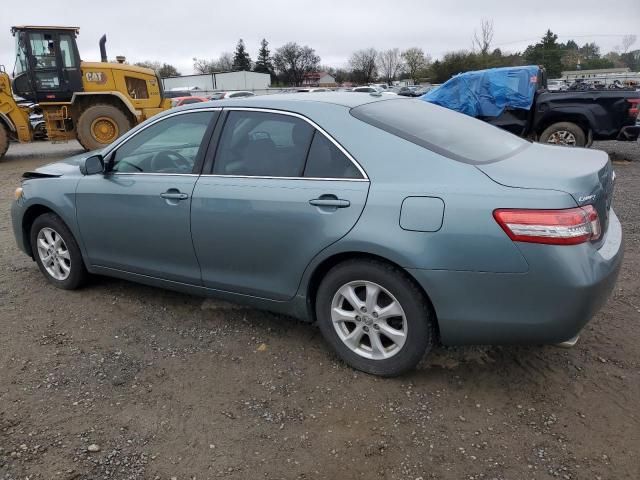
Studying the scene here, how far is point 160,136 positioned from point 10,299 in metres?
1.95

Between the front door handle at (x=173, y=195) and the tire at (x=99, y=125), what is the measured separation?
10850 mm

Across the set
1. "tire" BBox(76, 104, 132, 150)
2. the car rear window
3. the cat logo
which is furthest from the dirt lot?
the cat logo

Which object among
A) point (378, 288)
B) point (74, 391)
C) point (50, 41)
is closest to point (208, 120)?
point (378, 288)

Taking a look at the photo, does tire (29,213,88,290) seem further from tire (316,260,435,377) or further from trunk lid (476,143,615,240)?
trunk lid (476,143,615,240)

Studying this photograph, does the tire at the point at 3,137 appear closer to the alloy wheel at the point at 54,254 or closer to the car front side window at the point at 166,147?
the alloy wheel at the point at 54,254

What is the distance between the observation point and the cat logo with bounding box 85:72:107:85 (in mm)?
13422

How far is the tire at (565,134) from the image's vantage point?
1045cm

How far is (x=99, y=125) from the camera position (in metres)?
13.5

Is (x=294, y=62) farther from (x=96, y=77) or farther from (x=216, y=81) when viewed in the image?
(x=96, y=77)

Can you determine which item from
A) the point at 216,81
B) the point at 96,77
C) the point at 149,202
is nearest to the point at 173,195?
the point at 149,202

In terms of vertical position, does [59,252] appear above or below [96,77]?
below

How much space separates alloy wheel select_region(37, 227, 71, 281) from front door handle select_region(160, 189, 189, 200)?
1.34m

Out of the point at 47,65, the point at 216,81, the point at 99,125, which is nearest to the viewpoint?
the point at 47,65

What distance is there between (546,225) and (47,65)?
1358 cm
